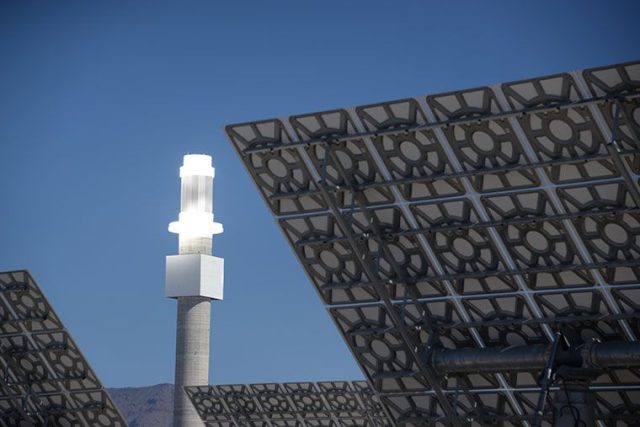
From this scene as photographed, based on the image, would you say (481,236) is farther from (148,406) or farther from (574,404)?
(148,406)

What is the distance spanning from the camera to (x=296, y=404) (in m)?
38.0

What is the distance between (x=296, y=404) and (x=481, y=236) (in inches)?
733

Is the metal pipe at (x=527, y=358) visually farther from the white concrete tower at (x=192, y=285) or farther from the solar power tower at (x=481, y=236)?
the white concrete tower at (x=192, y=285)

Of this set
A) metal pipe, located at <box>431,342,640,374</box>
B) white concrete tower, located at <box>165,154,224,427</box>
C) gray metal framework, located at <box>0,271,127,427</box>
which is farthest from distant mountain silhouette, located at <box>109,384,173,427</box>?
metal pipe, located at <box>431,342,640,374</box>

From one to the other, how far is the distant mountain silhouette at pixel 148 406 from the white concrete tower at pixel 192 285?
78833 millimetres

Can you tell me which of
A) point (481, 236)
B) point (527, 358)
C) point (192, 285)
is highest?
point (192, 285)

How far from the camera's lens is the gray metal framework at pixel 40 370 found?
26.4m

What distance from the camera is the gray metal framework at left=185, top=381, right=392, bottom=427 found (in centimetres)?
3719

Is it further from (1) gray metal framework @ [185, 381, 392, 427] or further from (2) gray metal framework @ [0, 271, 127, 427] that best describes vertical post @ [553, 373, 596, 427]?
(1) gray metal framework @ [185, 381, 392, 427]

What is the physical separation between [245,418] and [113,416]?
40.4ft

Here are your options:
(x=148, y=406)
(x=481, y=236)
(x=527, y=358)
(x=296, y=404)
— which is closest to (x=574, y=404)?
(x=527, y=358)

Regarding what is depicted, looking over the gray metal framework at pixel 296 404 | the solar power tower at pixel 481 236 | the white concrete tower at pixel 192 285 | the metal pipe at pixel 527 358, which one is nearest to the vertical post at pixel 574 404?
the solar power tower at pixel 481 236

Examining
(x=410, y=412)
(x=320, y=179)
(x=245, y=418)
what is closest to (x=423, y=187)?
(x=320, y=179)

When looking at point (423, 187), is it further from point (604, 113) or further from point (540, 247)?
point (604, 113)
